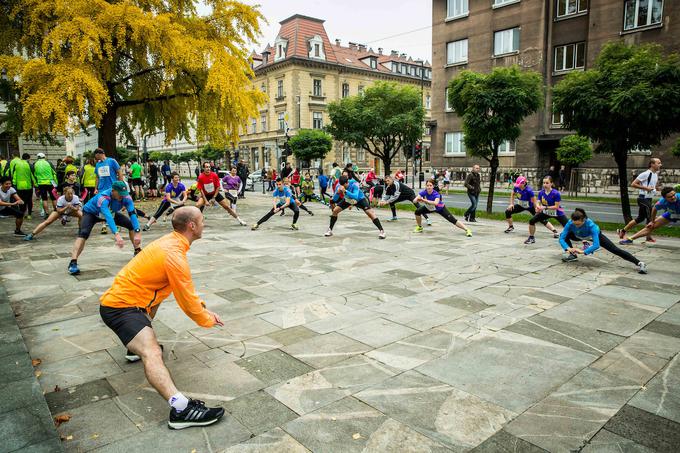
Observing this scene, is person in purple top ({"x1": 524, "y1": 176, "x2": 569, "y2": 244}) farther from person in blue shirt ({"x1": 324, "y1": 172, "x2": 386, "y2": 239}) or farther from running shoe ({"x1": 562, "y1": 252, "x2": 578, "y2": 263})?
person in blue shirt ({"x1": 324, "y1": 172, "x2": 386, "y2": 239})

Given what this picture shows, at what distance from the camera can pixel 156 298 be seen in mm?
3666

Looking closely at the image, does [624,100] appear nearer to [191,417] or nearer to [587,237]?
[587,237]

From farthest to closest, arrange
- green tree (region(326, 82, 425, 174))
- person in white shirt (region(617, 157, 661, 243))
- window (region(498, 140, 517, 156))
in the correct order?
1. green tree (region(326, 82, 425, 174))
2. window (region(498, 140, 517, 156))
3. person in white shirt (region(617, 157, 661, 243))

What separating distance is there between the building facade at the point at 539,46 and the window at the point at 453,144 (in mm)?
79

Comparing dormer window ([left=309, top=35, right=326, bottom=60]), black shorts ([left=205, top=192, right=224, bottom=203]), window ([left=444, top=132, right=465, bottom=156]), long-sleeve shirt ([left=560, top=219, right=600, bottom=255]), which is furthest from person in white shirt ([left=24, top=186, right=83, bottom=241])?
dormer window ([left=309, top=35, right=326, bottom=60])

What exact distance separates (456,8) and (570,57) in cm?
983

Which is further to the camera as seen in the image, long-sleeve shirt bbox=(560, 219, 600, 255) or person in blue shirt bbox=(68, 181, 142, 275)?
long-sleeve shirt bbox=(560, 219, 600, 255)

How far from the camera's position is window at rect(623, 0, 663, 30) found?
1008 inches

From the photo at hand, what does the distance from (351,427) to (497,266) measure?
6030 mm

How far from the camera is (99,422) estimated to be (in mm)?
3283

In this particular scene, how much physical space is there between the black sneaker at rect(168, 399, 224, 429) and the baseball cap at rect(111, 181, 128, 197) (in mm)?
6529

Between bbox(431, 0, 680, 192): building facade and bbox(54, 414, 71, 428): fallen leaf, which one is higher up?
bbox(431, 0, 680, 192): building facade

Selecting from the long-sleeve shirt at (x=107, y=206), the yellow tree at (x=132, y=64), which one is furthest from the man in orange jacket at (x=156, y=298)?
the yellow tree at (x=132, y=64)

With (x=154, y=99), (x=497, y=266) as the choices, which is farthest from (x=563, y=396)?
(x=154, y=99)
